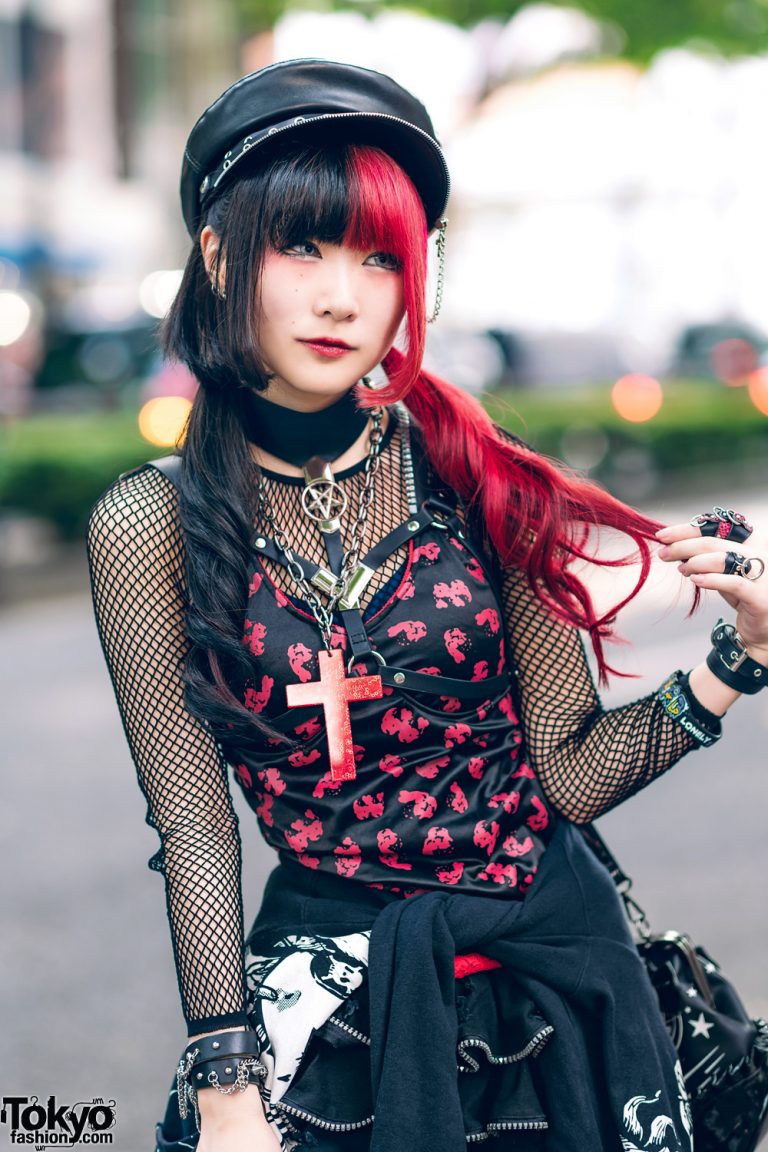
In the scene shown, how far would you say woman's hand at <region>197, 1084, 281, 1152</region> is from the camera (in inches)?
66.4

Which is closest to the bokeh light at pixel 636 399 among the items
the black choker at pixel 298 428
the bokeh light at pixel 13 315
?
the bokeh light at pixel 13 315

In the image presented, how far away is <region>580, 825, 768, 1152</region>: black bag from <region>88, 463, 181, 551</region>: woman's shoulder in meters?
0.71

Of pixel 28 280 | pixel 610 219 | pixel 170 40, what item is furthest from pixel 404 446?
pixel 610 219

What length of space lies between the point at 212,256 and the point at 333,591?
45 centimetres

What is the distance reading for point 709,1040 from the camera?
1.99 metres

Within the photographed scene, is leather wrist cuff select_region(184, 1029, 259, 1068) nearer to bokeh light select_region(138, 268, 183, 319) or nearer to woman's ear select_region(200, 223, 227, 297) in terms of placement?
woman's ear select_region(200, 223, 227, 297)

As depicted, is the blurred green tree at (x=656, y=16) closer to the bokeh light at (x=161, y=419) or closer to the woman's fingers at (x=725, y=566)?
the bokeh light at (x=161, y=419)

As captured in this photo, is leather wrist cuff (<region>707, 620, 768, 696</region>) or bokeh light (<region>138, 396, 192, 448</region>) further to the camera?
bokeh light (<region>138, 396, 192, 448</region>)

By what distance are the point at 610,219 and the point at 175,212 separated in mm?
12344

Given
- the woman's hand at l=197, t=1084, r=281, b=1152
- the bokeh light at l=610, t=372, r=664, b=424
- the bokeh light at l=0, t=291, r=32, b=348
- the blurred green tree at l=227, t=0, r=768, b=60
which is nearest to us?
the woman's hand at l=197, t=1084, r=281, b=1152

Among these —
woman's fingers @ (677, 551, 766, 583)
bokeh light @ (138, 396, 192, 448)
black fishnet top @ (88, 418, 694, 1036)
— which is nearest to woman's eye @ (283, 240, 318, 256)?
black fishnet top @ (88, 418, 694, 1036)

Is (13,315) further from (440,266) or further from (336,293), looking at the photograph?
(336,293)

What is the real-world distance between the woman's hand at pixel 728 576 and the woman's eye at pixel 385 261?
0.47 metres

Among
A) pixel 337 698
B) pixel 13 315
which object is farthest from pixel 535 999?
pixel 13 315
